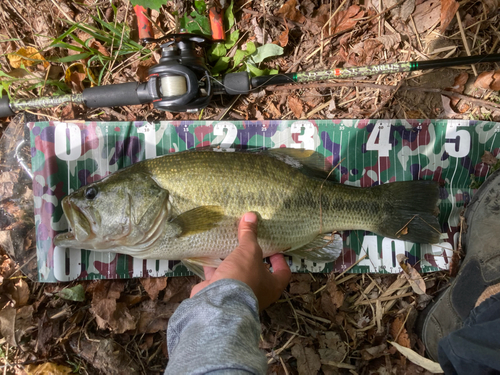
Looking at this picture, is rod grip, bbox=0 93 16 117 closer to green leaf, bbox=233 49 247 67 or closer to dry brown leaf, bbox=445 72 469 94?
green leaf, bbox=233 49 247 67

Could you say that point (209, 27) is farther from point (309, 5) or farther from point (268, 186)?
point (268, 186)

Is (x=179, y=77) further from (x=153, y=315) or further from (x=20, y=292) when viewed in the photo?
(x=20, y=292)

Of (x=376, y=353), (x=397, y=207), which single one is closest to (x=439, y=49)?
(x=397, y=207)

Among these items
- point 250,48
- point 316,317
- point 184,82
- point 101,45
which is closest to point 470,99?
point 250,48

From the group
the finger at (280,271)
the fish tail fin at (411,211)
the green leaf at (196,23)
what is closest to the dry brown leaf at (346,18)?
the green leaf at (196,23)

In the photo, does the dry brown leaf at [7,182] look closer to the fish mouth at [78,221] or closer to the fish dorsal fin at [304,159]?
the fish mouth at [78,221]
